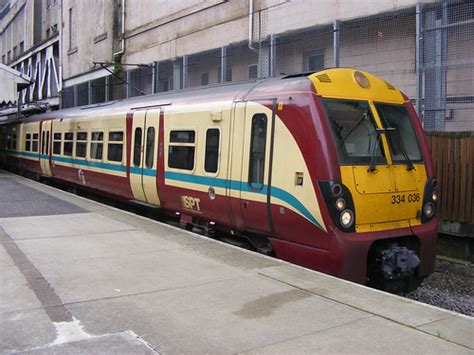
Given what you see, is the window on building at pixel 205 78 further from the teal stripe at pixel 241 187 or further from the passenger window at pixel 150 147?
the teal stripe at pixel 241 187

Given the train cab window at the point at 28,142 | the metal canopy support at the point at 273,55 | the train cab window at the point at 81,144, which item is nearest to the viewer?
the train cab window at the point at 81,144

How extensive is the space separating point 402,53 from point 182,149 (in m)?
5.29

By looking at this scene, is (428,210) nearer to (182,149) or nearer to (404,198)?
(404,198)

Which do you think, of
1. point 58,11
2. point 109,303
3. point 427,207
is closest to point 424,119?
point 427,207

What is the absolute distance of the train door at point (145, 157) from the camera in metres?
9.37

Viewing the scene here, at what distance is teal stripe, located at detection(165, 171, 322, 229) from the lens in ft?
19.9

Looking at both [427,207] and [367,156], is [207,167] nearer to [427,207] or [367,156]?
[367,156]

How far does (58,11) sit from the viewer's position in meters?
32.0

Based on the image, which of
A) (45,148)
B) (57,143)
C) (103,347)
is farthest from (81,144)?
(103,347)

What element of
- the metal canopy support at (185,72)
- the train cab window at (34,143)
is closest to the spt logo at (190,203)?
the metal canopy support at (185,72)

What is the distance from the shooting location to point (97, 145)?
478 inches

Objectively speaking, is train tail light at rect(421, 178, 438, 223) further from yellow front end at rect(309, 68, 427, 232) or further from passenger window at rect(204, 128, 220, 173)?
passenger window at rect(204, 128, 220, 173)

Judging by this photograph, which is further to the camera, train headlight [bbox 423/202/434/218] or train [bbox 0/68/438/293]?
train headlight [bbox 423/202/434/218]

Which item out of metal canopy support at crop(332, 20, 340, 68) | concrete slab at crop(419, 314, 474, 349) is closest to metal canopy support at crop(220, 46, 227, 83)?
metal canopy support at crop(332, 20, 340, 68)
